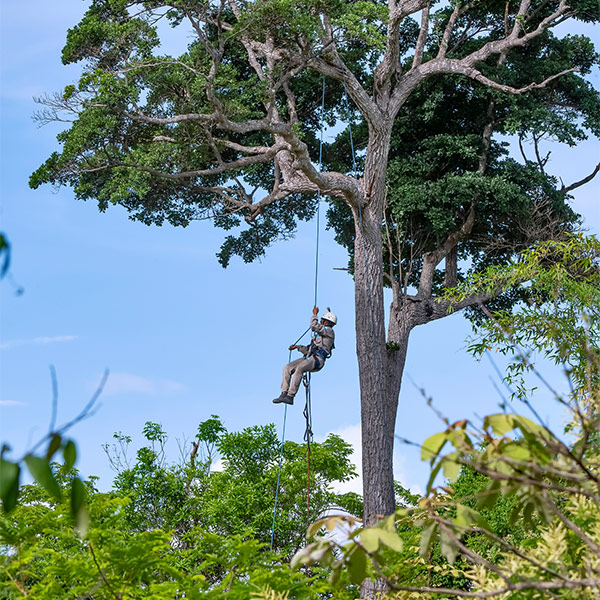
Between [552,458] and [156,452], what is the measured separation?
29.8 ft

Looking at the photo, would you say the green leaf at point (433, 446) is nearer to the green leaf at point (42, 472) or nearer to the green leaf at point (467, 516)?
the green leaf at point (467, 516)

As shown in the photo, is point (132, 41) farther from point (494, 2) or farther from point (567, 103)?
point (567, 103)

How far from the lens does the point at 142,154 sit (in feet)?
33.8

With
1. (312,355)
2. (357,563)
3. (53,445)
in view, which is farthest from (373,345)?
(53,445)

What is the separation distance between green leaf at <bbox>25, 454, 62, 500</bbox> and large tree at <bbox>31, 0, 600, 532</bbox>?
8167 millimetres

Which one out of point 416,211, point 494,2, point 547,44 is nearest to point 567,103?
point 547,44

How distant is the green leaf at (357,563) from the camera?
193 centimetres

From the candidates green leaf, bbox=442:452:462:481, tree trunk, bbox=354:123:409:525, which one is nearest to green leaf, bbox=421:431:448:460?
green leaf, bbox=442:452:462:481

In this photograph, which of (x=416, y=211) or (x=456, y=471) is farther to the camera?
(x=416, y=211)

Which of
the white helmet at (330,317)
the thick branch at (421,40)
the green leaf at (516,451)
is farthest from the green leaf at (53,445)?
the thick branch at (421,40)

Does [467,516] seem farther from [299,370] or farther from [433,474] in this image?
[299,370]

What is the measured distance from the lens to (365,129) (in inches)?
496

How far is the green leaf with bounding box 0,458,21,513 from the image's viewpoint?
3.52 feet

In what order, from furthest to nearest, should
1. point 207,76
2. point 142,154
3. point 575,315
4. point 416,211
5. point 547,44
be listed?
1. point 547,44
2. point 416,211
3. point 142,154
4. point 207,76
5. point 575,315
